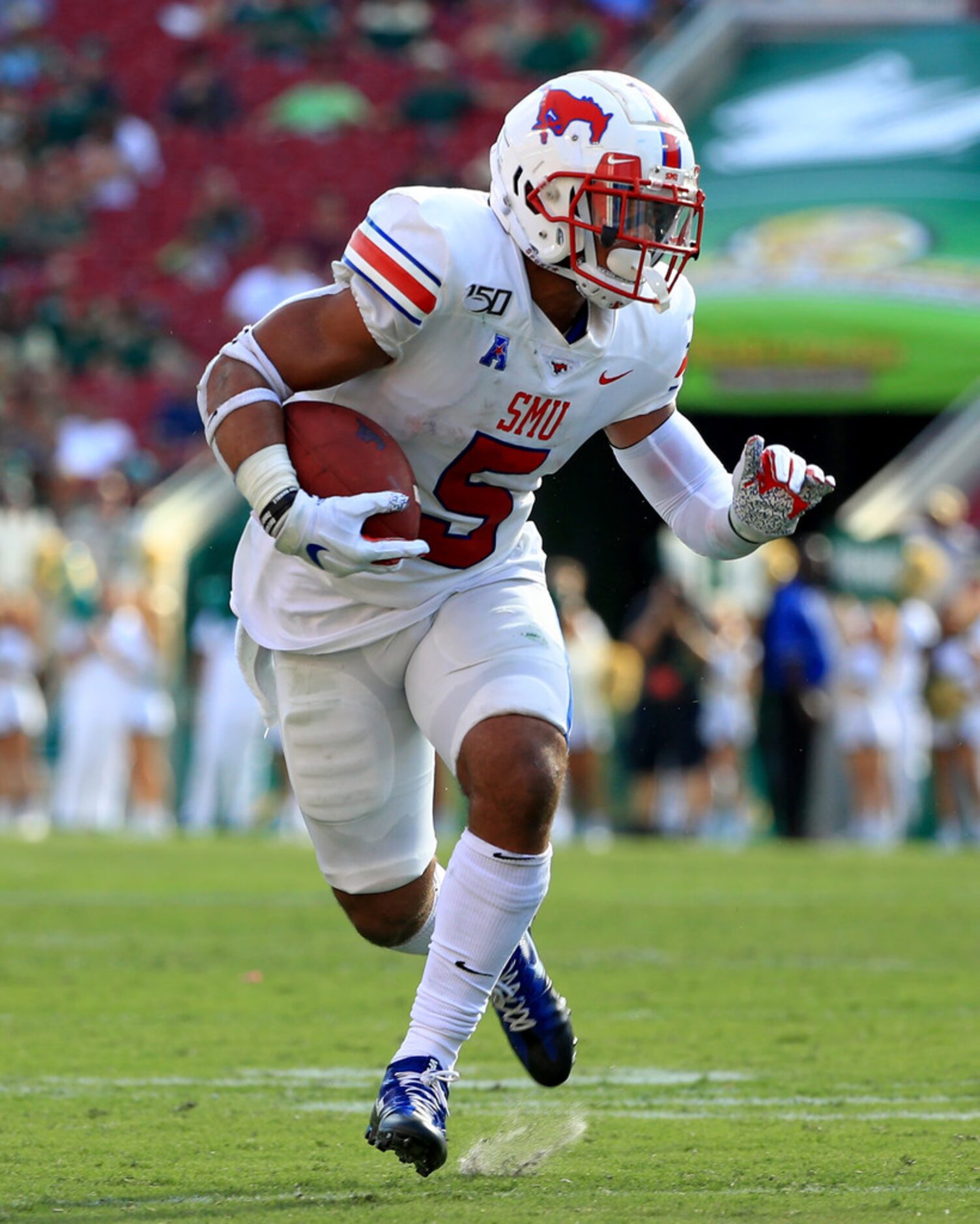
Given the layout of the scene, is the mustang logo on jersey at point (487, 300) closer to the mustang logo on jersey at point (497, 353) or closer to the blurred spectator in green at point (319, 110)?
the mustang logo on jersey at point (497, 353)

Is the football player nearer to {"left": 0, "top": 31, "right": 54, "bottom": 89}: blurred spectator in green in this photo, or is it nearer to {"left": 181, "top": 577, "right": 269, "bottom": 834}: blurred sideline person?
{"left": 181, "top": 577, "right": 269, "bottom": 834}: blurred sideline person

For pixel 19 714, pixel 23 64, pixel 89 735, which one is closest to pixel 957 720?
pixel 89 735

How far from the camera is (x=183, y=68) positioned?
21.0m

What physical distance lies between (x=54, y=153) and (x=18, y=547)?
6673mm

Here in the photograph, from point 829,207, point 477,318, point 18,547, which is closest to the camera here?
point 477,318

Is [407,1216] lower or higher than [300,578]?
lower

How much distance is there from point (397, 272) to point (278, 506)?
1.38ft

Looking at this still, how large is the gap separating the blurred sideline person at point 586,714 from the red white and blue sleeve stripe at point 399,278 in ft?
30.1

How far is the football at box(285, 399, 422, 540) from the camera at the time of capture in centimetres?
374

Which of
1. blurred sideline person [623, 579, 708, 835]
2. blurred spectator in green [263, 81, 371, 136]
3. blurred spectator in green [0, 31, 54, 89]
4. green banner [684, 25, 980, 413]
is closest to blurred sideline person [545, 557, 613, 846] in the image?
blurred sideline person [623, 579, 708, 835]

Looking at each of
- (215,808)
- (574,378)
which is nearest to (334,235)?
(215,808)

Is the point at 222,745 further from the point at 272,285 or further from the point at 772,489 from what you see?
the point at 772,489

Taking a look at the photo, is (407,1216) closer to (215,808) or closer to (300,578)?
(300,578)

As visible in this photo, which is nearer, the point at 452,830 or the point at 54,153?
the point at 452,830
